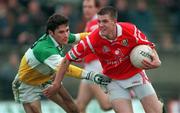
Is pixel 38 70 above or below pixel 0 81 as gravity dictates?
above

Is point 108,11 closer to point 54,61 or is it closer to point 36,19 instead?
point 54,61

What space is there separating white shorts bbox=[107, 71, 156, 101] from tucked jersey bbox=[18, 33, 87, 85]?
2.92ft

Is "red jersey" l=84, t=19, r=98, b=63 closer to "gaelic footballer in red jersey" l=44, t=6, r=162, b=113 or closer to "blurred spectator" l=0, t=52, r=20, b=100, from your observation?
"gaelic footballer in red jersey" l=44, t=6, r=162, b=113

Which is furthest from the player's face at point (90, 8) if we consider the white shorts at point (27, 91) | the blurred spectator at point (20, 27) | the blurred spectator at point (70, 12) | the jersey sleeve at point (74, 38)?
the blurred spectator at point (70, 12)

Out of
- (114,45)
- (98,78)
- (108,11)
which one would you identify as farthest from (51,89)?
(108,11)

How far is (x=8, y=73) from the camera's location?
1748cm

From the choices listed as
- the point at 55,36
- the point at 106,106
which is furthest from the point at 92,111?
the point at 55,36

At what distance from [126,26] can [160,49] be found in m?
8.01

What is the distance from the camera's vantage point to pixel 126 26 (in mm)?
11047

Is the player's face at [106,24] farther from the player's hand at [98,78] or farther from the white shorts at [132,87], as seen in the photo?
the white shorts at [132,87]

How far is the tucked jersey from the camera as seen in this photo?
1112 centimetres

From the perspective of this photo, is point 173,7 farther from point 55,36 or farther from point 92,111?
point 55,36

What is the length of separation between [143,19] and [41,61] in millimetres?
7896

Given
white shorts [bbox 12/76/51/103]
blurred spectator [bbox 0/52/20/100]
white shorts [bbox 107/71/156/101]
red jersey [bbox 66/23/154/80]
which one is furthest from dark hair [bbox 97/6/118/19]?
blurred spectator [bbox 0/52/20/100]
